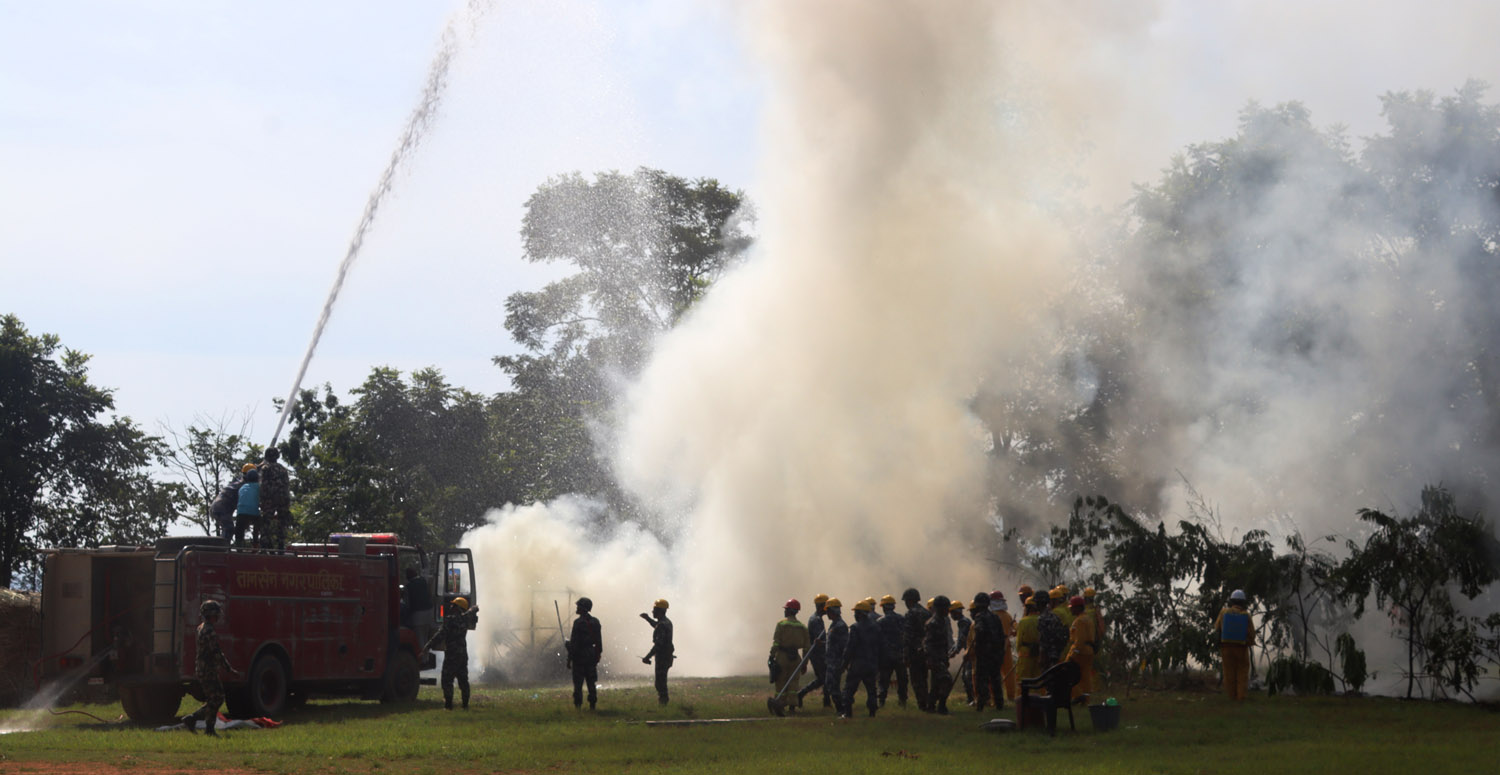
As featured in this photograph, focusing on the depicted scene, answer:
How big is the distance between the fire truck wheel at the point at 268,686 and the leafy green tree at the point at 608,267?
3272cm

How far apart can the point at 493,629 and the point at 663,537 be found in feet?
32.1

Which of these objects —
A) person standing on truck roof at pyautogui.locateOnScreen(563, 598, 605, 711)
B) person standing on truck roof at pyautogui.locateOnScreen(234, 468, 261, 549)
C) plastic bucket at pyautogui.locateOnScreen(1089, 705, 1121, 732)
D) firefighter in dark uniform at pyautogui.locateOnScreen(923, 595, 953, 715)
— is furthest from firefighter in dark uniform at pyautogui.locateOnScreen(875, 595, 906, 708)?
person standing on truck roof at pyautogui.locateOnScreen(234, 468, 261, 549)

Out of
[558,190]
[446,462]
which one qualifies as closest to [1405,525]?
[446,462]

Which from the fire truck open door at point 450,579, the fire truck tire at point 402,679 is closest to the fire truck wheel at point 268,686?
the fire truck tire at point 402,679

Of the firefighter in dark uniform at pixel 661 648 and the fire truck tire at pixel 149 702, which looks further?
the firefighter in dark uniform at pixel 661 648

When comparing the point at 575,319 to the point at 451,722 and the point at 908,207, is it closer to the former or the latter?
the point at 908,207

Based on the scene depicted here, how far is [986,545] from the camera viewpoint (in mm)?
39500

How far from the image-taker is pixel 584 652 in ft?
70.9

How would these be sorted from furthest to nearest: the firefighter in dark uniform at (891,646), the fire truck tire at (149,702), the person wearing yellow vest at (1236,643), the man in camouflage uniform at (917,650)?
the person wearing yellow vest at (1236,643) < the man in camouflage uniform at (917,650) < the firefighter in dark uniform at (891,646) < the fire truck tire at (149,702)

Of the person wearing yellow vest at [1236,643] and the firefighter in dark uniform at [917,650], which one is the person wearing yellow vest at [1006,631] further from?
the person wearing yellow vest at [1236,643]

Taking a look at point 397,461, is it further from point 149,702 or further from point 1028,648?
point 1028,648

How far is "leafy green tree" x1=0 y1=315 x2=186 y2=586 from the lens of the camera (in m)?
39.2

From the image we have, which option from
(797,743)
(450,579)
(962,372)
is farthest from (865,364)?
(797,743)

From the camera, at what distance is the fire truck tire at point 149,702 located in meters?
20.3
